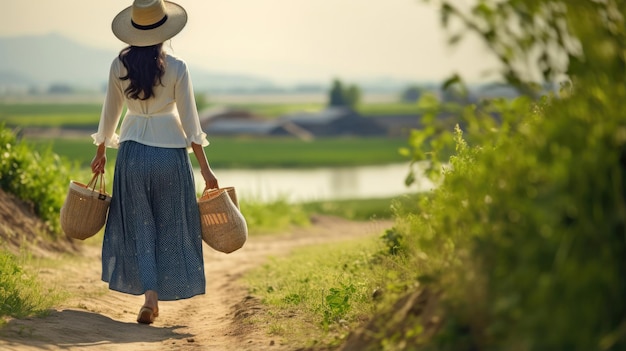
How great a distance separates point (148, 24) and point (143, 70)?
0.35m

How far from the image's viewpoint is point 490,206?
4.57 meters

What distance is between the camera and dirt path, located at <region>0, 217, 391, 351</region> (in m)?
6.45

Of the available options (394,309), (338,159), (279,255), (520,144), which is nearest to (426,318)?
(394,309)

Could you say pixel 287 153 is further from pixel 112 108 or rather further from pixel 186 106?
pixel 186 106

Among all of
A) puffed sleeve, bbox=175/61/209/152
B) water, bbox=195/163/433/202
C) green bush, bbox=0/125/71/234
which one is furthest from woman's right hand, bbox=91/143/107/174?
water, bbox=195/163/433/202

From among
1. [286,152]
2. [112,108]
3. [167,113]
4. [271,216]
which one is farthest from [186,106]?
[286,152]

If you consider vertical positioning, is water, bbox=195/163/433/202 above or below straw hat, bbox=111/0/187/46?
below

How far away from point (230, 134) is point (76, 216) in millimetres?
72177

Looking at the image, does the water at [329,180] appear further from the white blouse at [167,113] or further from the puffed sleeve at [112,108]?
the white blouse at [167,113]

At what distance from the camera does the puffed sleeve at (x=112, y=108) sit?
7.57 m

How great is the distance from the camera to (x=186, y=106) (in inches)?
294

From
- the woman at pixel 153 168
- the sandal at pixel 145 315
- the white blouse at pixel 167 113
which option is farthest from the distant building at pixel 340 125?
the sandal at pixel 145 315

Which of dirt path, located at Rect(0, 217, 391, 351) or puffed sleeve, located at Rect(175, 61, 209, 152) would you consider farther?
puffed sleeve, located at Rect(175, 61, 209, 152)

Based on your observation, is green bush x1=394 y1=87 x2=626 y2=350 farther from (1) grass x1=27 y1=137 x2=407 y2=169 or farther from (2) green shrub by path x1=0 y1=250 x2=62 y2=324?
(1) grass x1=27 y1=137 x2=407 y2=169
